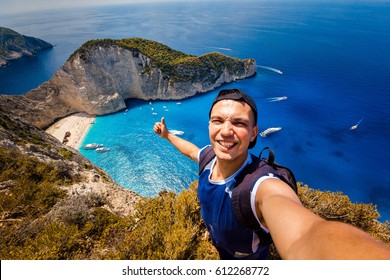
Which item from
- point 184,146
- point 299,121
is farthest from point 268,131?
point 184,146

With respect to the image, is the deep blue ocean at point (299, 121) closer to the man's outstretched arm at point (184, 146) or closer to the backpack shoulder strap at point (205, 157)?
the man's outstretched arm at point (184, 146)

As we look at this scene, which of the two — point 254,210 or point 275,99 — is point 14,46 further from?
point 254,210

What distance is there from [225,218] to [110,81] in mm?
51240

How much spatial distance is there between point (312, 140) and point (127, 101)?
44.0 metres

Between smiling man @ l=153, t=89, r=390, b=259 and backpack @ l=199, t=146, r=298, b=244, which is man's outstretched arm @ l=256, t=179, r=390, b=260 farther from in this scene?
backpack @ l=199, t=146, r=298, b=244

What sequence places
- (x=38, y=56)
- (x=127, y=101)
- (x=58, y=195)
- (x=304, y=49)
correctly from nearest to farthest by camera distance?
(x=58, y=195)
(x=127, y=101)
(x=304, y=49)
(x=38, y=56)

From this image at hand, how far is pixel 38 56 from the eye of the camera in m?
108

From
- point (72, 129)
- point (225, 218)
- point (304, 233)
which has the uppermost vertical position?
point (304, 233)

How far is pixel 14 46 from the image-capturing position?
10712 centimetres

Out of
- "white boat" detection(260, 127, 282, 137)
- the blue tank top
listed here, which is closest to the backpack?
the blue tank top

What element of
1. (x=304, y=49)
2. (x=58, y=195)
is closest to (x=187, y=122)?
(x=58, y=195)

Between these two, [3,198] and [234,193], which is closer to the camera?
[234,193]

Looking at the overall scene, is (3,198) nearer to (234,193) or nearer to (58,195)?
(58,195)

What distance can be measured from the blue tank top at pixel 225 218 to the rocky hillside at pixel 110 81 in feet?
162
